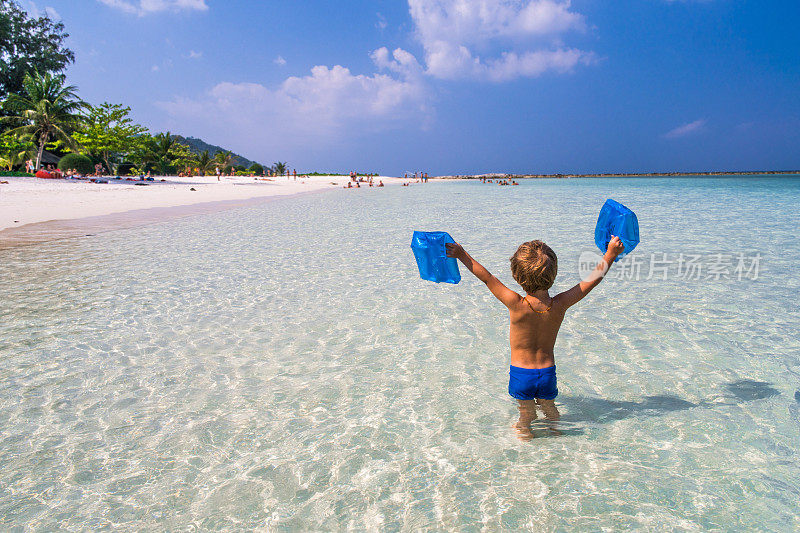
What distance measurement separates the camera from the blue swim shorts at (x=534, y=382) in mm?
3439

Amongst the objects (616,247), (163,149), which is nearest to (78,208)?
(616,247)

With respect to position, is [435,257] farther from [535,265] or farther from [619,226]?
[619,226]

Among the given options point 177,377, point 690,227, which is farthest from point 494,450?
point 690,227

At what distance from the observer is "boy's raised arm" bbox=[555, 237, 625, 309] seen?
126 inches

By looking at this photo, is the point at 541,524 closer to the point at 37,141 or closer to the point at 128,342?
the point at 128,342

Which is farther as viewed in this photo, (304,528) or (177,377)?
(177,377)

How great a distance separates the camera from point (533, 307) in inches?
128

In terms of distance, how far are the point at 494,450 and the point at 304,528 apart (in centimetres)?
142

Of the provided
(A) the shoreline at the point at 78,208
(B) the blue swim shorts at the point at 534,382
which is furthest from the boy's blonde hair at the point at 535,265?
(A) the shoreline at the point at 78,208

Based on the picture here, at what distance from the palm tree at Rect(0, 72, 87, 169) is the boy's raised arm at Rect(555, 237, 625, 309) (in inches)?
2029

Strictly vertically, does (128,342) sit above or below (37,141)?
below

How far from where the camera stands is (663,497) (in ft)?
9.46

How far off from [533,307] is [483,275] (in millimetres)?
462

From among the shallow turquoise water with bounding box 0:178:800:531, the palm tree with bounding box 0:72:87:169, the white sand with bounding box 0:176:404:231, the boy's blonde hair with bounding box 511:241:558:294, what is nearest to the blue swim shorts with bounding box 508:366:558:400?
the shallow turquoise water with bounding box 0:178:800:531
